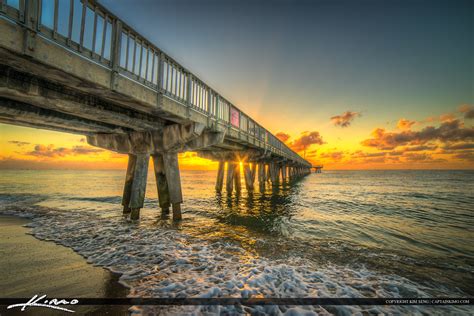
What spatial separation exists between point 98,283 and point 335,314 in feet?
14.5

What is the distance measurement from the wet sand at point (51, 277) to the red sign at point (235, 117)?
29.8 feet

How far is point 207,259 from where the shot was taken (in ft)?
16.5

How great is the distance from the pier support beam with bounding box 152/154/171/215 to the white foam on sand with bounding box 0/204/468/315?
9.70 ft

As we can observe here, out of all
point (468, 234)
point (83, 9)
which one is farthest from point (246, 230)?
point (468, 234)

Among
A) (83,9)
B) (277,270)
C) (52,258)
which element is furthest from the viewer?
(52,258)

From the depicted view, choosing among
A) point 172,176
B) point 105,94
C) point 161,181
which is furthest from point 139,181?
point 105,94

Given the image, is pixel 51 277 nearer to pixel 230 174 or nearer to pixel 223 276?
pixel 223 276

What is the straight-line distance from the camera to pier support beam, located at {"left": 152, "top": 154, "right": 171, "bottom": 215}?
30.0 feet

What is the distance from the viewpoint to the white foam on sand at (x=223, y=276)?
3238 mm

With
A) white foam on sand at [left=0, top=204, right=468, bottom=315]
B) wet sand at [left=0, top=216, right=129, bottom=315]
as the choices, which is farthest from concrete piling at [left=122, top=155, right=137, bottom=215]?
wet sand at [left=0, top=216, right=129, bottom=315]

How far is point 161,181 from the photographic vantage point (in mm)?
9383

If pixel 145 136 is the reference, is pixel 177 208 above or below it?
below

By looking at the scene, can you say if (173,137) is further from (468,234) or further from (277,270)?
(468,234)

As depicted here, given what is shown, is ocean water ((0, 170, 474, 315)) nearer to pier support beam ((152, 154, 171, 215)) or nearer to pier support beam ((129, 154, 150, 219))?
pier support beam ((152, 154, 171, 215))
